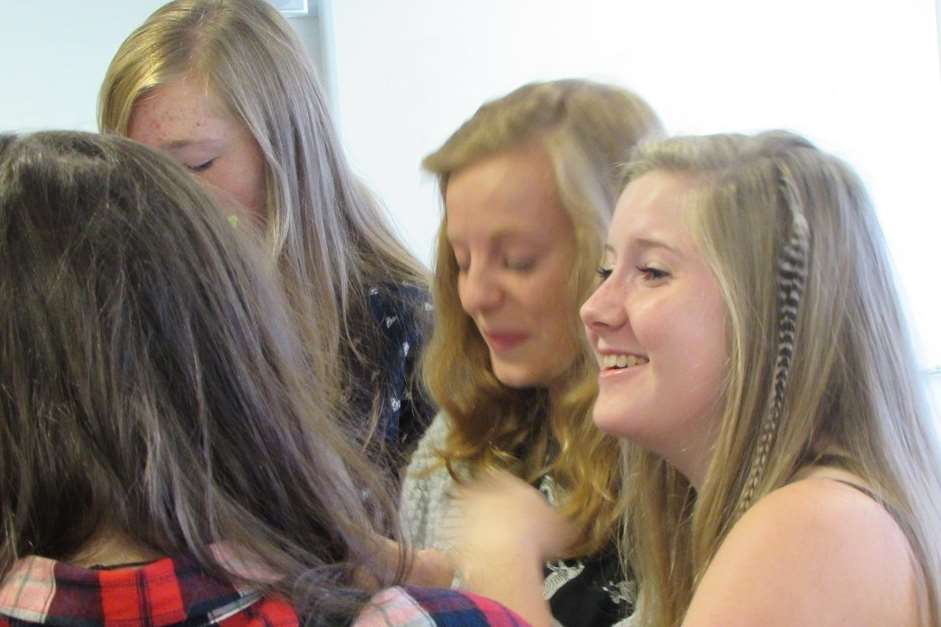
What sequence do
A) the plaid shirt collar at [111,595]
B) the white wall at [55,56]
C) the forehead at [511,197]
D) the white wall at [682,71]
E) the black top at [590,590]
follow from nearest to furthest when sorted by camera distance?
the plaid shirt collar at [111,595], the black top at [590,590], the forehead at [511,197], the white wall at [55,56], the white wall at [682,71]

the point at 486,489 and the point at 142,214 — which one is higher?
the point at 142,214

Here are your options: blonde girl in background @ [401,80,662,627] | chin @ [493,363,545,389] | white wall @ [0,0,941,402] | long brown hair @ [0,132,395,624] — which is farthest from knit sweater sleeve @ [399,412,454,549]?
white wall @ [0,0,941,402]

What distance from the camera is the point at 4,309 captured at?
69 cm

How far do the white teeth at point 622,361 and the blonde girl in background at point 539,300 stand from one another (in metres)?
0.12

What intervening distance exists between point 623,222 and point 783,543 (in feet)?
1.12

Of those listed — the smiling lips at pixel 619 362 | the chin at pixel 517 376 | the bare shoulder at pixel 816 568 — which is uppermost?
the smiling lips at pixel 619 362

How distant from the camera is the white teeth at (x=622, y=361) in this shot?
1070 mm

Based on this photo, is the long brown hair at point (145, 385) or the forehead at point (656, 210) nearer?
the long brown hair at point (145, 385)

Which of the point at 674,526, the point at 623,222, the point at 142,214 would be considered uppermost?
the point at 142,214

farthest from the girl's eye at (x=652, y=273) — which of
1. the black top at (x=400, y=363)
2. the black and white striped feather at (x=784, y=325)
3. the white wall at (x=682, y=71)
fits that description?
the white wall at (x=682, y=71)

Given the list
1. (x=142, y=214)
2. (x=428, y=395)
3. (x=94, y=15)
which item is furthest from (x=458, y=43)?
(x=142, y=214)

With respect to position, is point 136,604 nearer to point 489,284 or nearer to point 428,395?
point 489,284

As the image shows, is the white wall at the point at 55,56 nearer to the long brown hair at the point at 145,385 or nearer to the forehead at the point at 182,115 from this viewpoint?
the forehead at the point at 182,115

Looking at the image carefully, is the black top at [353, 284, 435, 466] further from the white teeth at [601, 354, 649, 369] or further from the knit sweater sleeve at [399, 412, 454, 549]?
the white teeth at [601, 354, 649, 369]
